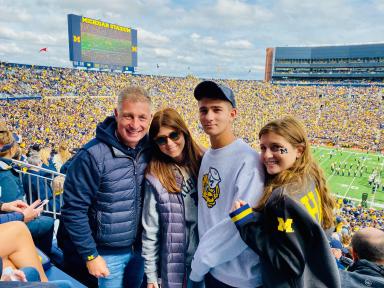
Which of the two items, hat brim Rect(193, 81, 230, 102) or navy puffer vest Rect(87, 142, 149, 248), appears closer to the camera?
hat brim Rect(193, 81, 230, 102)

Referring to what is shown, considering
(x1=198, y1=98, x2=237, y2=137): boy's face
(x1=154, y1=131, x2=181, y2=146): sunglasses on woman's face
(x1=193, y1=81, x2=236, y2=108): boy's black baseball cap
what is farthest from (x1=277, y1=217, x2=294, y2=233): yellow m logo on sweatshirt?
(x1=154, y1=131, x2=181, y2=146): sunglasses on woman's face

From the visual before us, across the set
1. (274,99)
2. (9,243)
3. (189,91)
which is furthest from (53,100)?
(274,99)

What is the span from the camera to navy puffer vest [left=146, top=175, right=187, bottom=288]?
79.9 inches

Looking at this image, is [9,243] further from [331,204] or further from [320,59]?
[320,59]

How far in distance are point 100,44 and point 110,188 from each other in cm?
3259

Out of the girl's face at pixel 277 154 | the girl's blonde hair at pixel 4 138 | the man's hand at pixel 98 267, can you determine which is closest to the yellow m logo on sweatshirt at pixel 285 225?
the girl's face at pixel 277 154

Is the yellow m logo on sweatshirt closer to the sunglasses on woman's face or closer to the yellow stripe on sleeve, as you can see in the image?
the yellow stripe on sleeve

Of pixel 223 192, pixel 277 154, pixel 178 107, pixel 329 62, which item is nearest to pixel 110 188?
pixel 223 192

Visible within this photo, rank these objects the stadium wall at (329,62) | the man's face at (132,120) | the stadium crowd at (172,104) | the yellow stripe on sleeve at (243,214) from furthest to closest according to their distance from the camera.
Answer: the stadium wall at (329,62)
the stadium crowd at (172,104)
the man's face at (132,120)
the yellow stripe on sleeve at (243,214)

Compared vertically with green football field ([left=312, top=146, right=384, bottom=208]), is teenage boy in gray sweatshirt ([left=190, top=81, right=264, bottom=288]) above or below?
above

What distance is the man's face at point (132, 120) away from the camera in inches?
78.9

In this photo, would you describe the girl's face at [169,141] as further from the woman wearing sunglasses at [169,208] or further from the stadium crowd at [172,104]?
the stadium crowd at [172,104]

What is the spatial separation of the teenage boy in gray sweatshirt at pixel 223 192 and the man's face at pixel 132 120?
0.39 m

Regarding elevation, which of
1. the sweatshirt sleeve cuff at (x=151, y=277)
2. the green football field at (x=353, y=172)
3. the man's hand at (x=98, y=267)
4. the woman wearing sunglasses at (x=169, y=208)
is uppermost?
the woman wearing sunglasses at (x=169, y=208)
